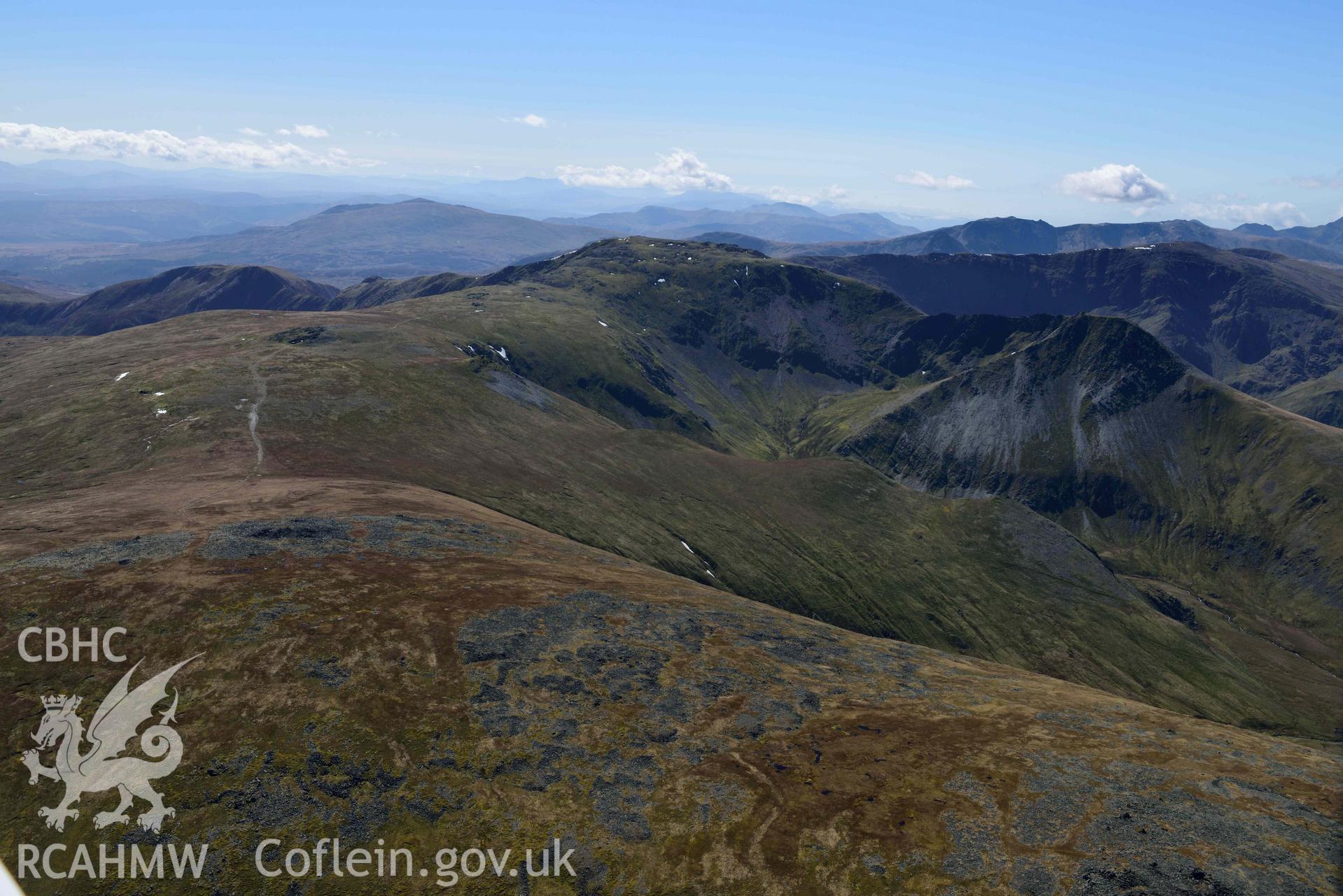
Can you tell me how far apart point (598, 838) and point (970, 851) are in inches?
1247

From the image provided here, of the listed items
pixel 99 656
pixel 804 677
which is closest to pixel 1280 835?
pixel 804 677

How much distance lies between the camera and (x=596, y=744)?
7044 cm

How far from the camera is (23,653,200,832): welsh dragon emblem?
2156 inches

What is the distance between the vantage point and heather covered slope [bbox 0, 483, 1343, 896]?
57562 mm

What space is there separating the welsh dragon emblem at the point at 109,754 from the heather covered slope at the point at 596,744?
1.05 m

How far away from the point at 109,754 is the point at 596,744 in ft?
135

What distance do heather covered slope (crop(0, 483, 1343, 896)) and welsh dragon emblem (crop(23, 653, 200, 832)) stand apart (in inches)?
41.3

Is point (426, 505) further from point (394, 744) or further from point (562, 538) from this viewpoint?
point (394, 744)

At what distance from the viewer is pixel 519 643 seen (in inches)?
3300

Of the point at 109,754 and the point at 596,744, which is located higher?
the point at 109,754

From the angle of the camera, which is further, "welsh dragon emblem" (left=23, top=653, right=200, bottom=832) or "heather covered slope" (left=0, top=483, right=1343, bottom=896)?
"heather covered slope" (left=0, top=483, right=1343, bottom=896)

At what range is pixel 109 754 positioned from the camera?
193 feet

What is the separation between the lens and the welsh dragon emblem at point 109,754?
54750 mm

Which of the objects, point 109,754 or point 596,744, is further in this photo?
point 596,744
